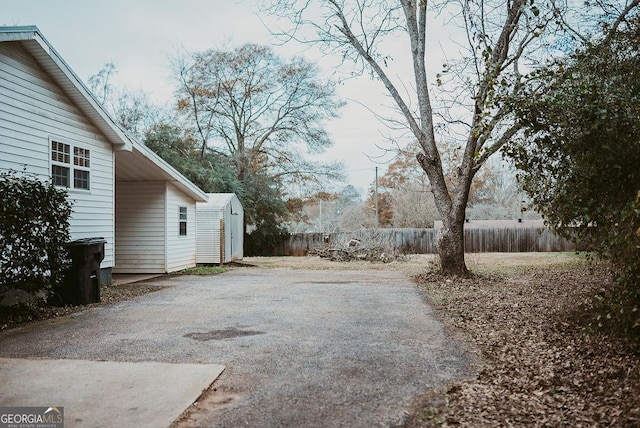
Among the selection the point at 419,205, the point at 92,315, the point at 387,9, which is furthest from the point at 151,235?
the point at 419,205

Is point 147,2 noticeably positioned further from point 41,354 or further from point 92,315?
point 41,354

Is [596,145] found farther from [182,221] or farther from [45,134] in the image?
[182,221]

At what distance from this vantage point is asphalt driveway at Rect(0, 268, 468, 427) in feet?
12.7

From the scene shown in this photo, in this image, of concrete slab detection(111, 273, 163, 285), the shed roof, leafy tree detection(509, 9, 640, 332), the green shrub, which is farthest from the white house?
leafy tree detection(509, 9, 640, 332)

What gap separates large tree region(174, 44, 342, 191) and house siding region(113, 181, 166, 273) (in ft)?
42.1

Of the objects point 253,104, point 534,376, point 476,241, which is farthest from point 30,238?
point 476,241

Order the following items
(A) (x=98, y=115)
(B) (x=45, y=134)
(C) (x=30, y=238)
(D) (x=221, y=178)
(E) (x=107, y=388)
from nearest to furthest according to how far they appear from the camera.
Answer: (E) (x=107, y=388)
(C) (x=30, y=238)
(B) (x=45, y=134)
(A) (x=98, y=115)
(D) (x=221, y=178)

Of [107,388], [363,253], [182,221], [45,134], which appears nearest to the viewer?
[107,388]

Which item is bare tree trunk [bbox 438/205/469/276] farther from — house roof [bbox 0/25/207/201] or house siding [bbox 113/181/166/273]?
house siding [bbox 113/181/166/273]

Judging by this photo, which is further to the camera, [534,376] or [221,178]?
[221,178]

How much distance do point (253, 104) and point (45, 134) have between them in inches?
755

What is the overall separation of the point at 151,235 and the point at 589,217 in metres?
12.1

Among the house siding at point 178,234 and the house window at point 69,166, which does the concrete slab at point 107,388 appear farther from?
the house siding at point 178,234

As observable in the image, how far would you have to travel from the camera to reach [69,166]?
10250 mm
